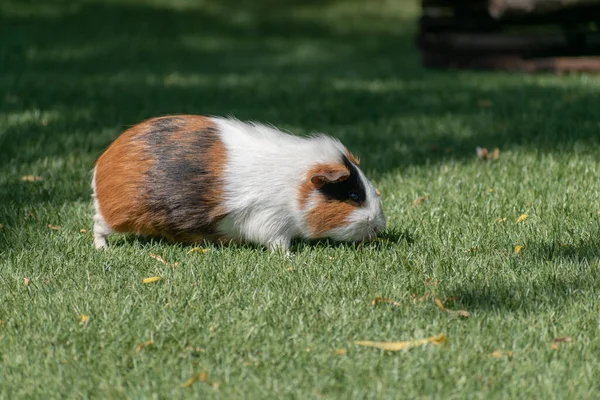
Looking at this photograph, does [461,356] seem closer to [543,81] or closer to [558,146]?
[558,146]

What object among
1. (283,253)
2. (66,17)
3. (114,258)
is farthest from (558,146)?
(66,17)

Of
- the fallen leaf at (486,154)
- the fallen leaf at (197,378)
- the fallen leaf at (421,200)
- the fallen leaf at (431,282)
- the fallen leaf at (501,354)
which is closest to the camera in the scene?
the fallen leaf at (197,378)

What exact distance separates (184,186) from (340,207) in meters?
0.87

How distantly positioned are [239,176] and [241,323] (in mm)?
1146

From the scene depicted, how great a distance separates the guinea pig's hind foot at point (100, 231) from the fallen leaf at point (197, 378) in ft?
5.83

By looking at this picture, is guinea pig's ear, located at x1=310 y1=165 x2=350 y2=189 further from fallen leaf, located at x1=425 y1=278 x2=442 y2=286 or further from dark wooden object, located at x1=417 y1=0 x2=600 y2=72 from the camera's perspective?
dark wooden object, located at x1=417 y1=0 x2=600 y2=72

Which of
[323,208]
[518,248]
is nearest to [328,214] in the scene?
[323,208]

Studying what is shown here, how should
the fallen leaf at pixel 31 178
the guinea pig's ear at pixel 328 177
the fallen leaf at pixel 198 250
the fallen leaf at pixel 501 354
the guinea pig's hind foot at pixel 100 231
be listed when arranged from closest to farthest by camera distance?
the fallen leaf at pixel 501 354 → the guinea pig's ear at pixel 328 177 → the fallen leaf at pixel 198 250 → the guinea pig's hind foot at pixel 100 231 → the fallen leaf at pixel 31 178

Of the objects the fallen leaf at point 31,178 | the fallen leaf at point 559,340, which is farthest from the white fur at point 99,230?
the fallen leaf at point 559,340

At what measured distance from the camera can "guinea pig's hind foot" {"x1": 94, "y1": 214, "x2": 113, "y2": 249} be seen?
494 centimetres

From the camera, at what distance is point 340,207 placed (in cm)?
479

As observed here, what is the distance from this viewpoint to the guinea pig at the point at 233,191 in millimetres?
4727

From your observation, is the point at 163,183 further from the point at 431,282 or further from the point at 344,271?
the point at 431,282

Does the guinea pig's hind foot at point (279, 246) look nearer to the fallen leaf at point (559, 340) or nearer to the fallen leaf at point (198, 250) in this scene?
the fallen leaf at point (198, 250)
